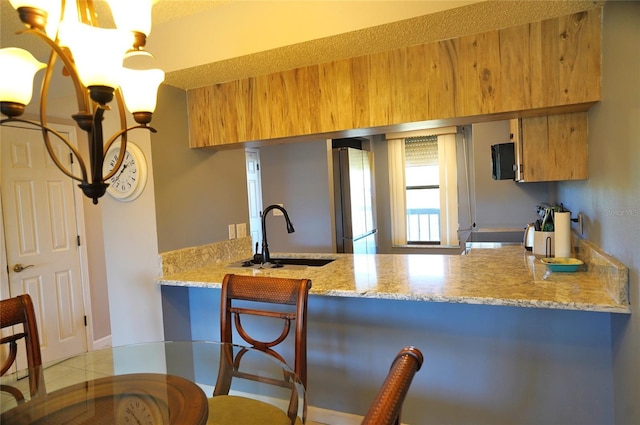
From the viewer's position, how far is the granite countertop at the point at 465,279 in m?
1.56

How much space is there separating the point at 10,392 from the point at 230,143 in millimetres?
1680

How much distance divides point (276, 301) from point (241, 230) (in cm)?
148

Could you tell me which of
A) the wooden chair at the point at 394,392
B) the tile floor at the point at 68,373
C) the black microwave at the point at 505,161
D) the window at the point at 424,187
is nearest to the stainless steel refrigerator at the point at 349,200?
the window at the point at 424,187

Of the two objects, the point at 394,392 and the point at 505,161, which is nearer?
the point at 394,392

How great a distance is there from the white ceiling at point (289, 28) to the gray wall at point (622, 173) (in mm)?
296

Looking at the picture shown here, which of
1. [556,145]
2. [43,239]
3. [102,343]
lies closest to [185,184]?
[43,239]

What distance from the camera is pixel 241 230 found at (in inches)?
124

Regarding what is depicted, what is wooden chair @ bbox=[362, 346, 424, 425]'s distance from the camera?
0.59m

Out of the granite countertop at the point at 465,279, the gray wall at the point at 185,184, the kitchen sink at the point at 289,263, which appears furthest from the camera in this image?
the kitchen sink at the point at 289,263

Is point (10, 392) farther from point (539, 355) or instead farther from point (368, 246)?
point (368, 246)

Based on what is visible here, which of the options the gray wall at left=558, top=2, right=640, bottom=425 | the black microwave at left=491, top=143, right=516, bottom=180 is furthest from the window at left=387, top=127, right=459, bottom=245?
the gray wall at left=558, top=2, right=640, bottom=425

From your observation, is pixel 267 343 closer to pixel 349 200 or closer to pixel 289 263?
pixel 289 263

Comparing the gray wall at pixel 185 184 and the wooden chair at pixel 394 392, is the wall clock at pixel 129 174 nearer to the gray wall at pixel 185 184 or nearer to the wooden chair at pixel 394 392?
the gray wall at pixel 185 184

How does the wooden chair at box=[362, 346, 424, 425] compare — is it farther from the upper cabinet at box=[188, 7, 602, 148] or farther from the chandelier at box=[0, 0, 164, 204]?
the upper cabinet at box=[188, 7, 602, 148]
